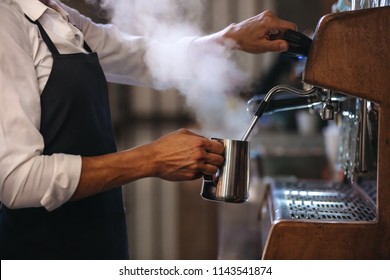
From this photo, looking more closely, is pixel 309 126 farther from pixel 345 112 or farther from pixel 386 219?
pixel 386 219

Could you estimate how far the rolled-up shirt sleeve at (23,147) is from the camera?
44.2 inches

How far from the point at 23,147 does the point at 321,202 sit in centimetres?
84

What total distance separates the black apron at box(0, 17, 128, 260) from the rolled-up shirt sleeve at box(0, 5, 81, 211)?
0.10 m

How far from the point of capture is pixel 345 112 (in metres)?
1.53

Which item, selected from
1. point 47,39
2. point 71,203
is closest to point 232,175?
point 71,203

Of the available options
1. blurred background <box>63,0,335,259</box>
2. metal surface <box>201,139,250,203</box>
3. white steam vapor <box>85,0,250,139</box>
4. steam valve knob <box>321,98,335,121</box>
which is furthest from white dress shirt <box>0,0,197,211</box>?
blurred background <box>63,0,335,259</box>

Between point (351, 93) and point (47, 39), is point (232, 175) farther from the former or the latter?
point (47, 39)

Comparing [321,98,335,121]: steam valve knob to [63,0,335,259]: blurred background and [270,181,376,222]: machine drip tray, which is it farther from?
[63,0,335,259]: blurred background

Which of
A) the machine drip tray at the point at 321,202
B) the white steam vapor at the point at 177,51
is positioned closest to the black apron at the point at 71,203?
the white steam vapor at the point at 177,51

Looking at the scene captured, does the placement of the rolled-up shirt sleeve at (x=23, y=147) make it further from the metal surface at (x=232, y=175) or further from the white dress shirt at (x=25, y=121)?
the metal surface at (x=232, y=175)

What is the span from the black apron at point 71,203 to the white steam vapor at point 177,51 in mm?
357

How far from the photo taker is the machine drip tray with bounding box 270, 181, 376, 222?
4.31 feet

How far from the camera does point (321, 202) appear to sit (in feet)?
4.99

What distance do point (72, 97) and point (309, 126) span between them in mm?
2930
